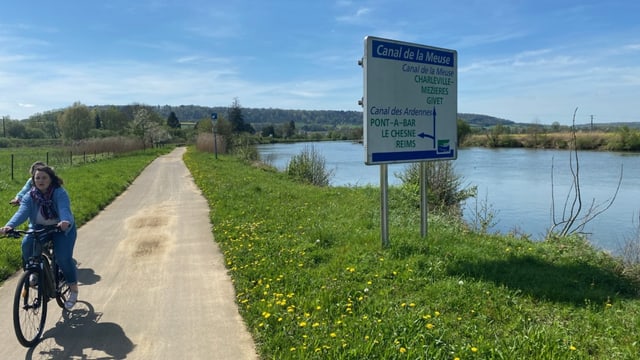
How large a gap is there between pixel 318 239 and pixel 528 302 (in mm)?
3344

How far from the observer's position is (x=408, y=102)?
6449 mm

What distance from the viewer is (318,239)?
23.4 feet

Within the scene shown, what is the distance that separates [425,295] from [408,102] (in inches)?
114

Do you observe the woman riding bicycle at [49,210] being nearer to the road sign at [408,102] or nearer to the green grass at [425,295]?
the green grass at [425,295]

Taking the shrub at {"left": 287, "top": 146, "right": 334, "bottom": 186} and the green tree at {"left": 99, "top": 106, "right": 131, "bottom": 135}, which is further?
the green tree at {"left": 99, "top": 106, "right": 131, "bottom": 135}

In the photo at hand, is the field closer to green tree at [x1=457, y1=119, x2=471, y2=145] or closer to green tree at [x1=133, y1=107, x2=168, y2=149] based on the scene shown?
green tree at [x1=457, y1=119, x2=471, y2=145]

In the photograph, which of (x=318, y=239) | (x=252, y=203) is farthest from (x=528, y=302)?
(x=252, y=203)

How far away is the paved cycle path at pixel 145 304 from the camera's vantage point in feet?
13.0

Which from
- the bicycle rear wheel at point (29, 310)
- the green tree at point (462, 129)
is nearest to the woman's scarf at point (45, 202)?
the bicycle rear wheel at point (29, 310)

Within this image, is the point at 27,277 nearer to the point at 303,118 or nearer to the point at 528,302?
the point at 528,302

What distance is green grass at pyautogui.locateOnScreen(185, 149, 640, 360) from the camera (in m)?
3.66

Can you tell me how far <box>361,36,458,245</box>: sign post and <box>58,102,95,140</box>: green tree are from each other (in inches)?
2881

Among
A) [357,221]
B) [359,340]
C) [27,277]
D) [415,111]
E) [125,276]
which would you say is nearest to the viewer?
[359,340]

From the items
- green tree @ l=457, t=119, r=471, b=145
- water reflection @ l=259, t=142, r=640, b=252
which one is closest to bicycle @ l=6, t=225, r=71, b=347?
water reflection @ l=259, t=142, r=640, b=252
